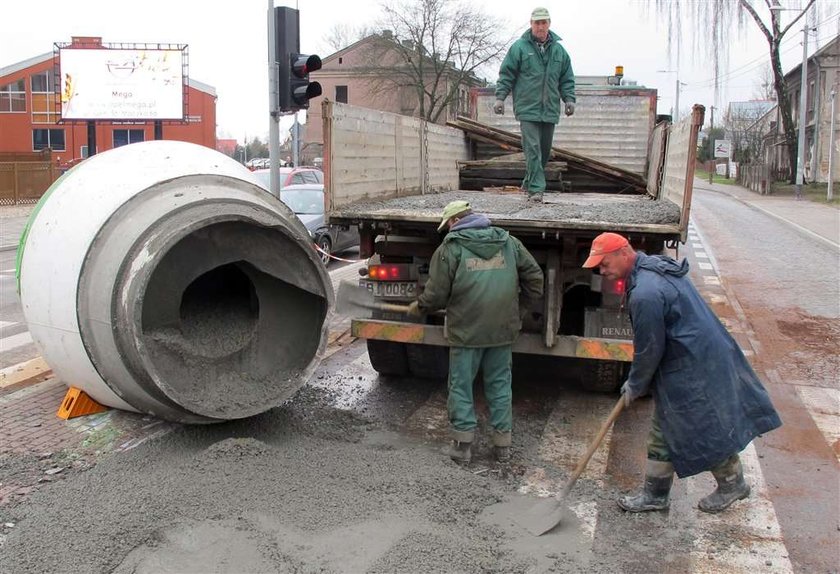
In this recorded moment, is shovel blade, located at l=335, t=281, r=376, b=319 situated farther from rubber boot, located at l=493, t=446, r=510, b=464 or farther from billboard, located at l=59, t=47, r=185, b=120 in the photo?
billboard, located at l=59, t=47, r=185, b=120

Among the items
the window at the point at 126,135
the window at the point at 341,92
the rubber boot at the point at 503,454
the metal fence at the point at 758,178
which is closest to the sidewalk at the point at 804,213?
the metal fence at the point at 758,178

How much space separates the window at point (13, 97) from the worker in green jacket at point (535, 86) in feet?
161

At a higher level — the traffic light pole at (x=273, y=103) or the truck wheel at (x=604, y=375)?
the traffic light pole at (x=273, y=103)

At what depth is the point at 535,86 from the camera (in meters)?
7.46

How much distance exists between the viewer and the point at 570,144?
1012cm

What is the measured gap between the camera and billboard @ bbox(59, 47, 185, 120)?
33.3 m

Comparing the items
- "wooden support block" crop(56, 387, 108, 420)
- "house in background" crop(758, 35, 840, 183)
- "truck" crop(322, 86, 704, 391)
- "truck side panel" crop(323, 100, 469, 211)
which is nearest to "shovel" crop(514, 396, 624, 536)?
"truck" crop(322, 86, 704, 391)

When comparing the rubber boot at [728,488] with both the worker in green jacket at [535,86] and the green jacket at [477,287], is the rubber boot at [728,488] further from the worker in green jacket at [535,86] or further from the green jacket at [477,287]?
the worker in green jacket at [535,86]

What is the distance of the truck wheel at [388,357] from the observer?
263 inches

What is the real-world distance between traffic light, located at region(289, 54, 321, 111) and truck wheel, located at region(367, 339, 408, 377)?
3.51 m

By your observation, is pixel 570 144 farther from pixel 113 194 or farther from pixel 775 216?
pixel 775 216

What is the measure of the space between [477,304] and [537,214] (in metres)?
1.29

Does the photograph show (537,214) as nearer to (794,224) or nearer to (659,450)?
(659,450)

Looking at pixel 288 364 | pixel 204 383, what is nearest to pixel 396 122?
pixel 288 364
